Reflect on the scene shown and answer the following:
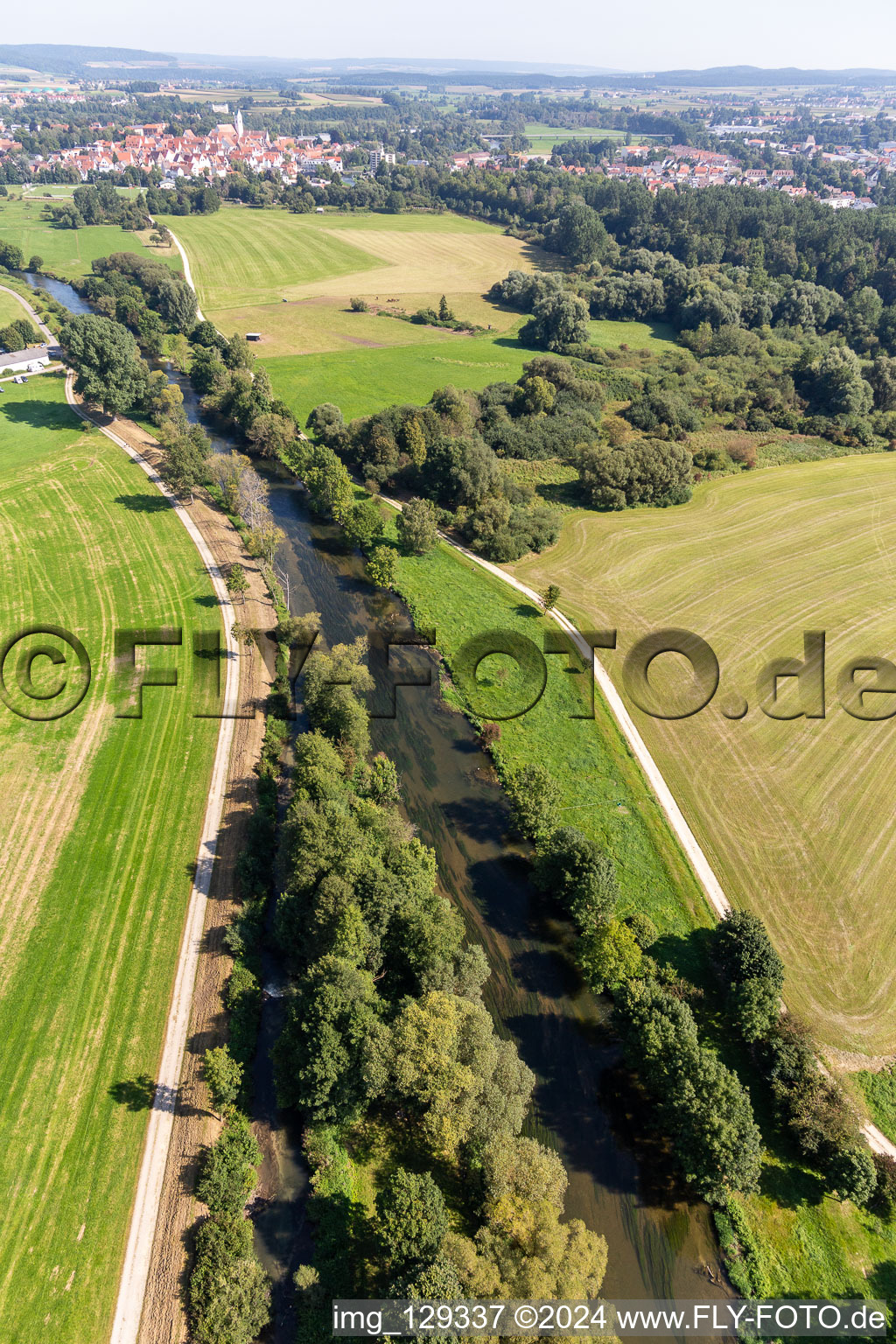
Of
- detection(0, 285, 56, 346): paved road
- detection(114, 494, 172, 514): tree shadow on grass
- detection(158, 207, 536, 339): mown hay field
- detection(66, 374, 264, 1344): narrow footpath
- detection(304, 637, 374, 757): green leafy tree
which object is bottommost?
detection(66, 374, 264, 1344): narrow footpath

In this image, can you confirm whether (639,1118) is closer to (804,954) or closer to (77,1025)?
(804,954)

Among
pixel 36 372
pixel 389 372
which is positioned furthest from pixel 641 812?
pixel 36 372

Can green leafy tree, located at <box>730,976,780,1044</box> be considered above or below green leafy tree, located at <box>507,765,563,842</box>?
below

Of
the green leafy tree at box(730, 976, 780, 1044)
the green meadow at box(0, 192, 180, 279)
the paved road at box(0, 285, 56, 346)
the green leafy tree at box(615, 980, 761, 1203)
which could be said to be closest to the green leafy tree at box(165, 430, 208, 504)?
the paved road at box(0, 285, 56, 346)

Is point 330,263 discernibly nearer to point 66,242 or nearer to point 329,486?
point 66,242

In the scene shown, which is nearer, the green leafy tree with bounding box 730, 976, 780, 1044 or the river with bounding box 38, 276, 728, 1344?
the river with bounding box 38, 276, 728, 1344

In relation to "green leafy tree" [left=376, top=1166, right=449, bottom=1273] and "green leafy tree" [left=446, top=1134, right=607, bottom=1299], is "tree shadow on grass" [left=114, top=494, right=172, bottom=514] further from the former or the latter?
"green leafy tree" [left=446, top=1134, right=607, bottom=1299]

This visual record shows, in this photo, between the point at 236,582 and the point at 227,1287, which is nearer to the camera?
the point at 227,1287

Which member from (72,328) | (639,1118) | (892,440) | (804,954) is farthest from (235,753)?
(892,440)
